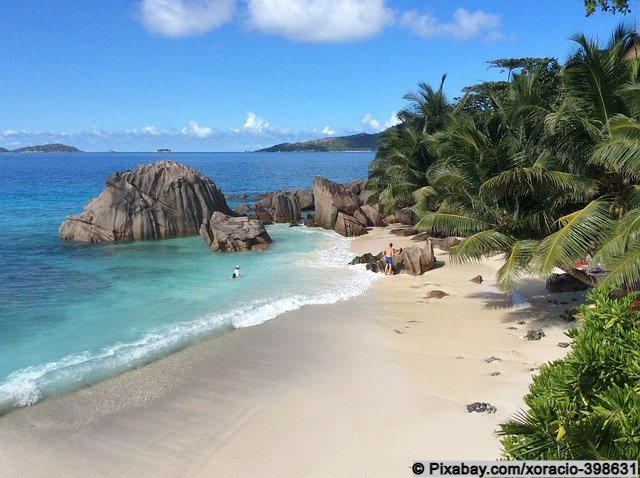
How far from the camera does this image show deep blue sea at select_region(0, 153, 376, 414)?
1287 cm

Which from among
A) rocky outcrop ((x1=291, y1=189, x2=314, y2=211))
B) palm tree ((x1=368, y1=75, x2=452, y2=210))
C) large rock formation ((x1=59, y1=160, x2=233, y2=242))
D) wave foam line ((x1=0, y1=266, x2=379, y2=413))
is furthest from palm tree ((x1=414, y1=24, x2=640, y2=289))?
rocky outcrop ((x1=291, y1=189, x2=314, y2=211))

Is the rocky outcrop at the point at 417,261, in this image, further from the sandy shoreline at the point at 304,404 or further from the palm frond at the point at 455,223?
the palm frond at the point at 455,223

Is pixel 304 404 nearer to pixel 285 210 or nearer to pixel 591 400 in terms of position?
pixel 591 400

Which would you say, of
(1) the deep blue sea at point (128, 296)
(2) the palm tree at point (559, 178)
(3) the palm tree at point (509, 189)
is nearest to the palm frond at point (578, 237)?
(2) the palm tree at point (559, 178)

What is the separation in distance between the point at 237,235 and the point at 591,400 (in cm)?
2479

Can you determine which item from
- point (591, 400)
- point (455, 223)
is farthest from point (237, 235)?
point (591, 400)

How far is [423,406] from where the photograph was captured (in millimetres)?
9688

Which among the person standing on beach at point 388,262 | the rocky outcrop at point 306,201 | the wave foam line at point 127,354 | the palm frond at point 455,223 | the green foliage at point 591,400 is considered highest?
the palm frond at point 455,223

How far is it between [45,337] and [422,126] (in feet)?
90.0

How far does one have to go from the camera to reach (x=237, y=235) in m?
28.4

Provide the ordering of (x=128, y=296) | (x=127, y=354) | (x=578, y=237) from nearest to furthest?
(x=578, y=237)
(x=127, y=354)
(x=128, y=296)

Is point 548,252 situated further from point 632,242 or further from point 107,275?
point 107,275

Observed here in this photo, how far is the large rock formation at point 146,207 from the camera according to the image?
32.1 metres

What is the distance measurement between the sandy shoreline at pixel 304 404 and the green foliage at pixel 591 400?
354 cm
